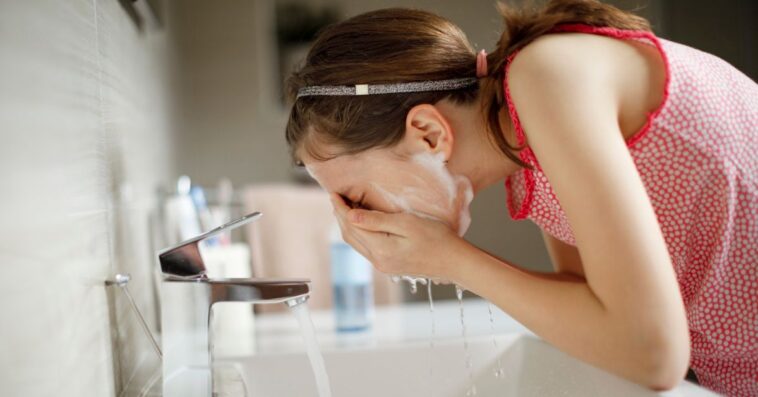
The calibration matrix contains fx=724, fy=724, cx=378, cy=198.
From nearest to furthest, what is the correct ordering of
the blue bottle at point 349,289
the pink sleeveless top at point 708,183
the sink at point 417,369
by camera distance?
1. the pink sleeveless top at point 708,183
2. the sink at point 417,369
3. the blue bottle at point 349,289

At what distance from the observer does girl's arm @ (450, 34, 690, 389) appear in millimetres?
560

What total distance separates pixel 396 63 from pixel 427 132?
0.08 meters

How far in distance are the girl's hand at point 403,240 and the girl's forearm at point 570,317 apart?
3cm

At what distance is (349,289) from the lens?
1.27 metres

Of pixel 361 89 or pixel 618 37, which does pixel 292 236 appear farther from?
pixel 618 37

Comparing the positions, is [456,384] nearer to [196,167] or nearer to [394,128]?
[394,128]

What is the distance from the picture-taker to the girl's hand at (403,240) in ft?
2.50

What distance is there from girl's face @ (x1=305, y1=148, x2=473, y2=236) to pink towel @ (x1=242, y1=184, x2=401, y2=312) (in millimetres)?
1044

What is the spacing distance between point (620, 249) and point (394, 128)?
0.28m

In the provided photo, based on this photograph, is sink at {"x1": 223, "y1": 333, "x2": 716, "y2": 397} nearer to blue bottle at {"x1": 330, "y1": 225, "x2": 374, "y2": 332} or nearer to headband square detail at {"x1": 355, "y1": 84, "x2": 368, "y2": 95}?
blue bottle at {"x1": 330, "y1": 225, "x2": 374, "y2": 332}

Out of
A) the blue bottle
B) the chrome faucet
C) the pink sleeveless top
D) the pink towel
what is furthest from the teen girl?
the pink towel

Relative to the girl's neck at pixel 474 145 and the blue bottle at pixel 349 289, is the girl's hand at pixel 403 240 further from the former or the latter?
the blue bottle at pixel 349 289

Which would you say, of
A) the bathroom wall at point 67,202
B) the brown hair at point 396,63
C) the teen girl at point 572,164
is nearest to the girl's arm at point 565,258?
the teen girl at point 572,164

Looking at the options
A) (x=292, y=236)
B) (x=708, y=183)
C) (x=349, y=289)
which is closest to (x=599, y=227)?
(x=708, y=183)
